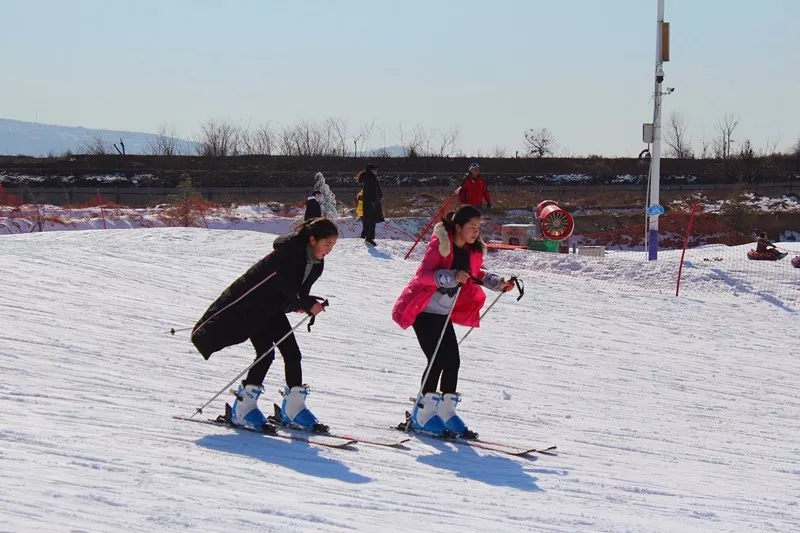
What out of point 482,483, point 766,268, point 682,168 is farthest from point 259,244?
point 682,168

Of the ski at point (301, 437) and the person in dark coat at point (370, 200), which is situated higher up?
the person in dark coat at point (370, 200)

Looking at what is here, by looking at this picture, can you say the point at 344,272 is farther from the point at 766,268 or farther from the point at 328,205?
the point at 328,205

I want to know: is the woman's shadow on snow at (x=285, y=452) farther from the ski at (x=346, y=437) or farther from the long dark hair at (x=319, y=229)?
the long dark hair at (x=319, y=229)

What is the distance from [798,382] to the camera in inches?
479

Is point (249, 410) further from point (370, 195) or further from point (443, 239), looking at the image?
point (370, 195)

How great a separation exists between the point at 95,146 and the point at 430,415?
54465 millimetres

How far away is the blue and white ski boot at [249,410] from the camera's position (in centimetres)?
709

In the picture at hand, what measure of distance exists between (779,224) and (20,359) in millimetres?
30814

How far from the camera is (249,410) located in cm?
711

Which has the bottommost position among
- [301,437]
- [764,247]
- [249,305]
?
[301,437]

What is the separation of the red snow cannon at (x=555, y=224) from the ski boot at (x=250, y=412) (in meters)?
15.9

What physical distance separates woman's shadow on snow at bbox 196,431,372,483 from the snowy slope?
0.09 feet

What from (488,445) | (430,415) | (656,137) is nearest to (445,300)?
(430,415)

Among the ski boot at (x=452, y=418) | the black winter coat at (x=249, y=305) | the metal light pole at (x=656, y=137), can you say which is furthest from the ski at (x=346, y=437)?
the metal light pole at (x=656, y=137)
